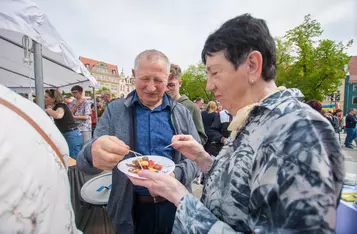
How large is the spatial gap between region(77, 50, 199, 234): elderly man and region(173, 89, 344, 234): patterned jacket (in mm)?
745

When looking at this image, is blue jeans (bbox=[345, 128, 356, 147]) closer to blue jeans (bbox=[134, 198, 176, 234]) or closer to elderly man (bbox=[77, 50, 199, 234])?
elderly man (bbox=[77, 50, 199, 234])

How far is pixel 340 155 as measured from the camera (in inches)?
28.1

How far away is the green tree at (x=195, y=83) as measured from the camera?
4138cm

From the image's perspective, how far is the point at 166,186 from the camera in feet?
3.31

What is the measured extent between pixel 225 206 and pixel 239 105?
508 millimetres

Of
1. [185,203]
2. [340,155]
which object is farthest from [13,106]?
[340,155]

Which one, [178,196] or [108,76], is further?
[108,76]

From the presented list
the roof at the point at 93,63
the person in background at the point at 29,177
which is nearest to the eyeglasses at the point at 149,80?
the person in background at the point at 29,177

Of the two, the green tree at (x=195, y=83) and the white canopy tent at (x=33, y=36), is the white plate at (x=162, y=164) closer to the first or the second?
the white canopy tent at (x=33, y=36)

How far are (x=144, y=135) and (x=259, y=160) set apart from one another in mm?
1150

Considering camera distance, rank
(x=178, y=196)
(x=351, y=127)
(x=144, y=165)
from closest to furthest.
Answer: (x=178, y=196)
(x=144, y=165)
(x=351, y=127)

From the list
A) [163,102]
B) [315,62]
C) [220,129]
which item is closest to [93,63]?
[315,62]

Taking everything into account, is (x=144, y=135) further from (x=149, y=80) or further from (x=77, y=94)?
(x=77, y=94)

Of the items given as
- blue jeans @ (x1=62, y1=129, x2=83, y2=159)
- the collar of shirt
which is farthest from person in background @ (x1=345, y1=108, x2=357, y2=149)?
blue jeans @ (x1=62, y1=129, x2=83, y2=159)
